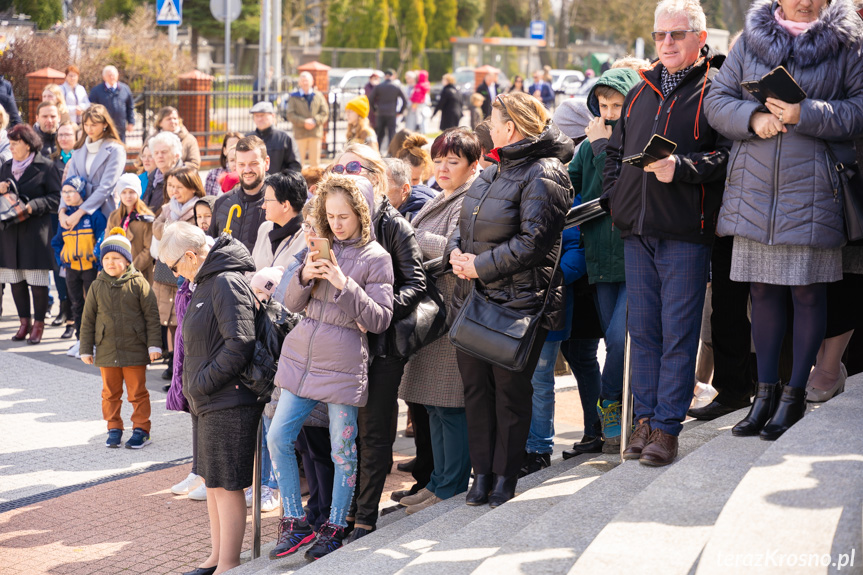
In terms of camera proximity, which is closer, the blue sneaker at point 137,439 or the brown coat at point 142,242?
the blue sneaker at point 137,439

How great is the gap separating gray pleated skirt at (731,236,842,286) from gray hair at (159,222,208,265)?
9.15ft

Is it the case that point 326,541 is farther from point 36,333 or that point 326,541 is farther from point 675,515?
point 36,333

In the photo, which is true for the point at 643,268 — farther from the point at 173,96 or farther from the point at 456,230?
the point at 173,96

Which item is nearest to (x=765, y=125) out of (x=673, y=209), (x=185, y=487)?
(x=673, y=209)

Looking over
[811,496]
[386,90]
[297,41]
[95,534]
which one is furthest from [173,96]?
[297,41]

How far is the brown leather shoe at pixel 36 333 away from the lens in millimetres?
9984

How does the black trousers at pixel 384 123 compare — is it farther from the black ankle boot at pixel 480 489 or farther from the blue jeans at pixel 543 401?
the black ankle boot at pixel 480 489

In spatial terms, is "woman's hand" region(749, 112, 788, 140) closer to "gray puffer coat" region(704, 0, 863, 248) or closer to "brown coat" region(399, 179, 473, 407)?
"gray puffer coat" region(704, 0, 863, 248)

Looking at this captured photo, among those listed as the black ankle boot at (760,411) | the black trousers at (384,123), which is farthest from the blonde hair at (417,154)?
the black trousers at (384,123)

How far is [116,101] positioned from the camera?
16328 millimetres

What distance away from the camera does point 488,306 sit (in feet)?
16.2

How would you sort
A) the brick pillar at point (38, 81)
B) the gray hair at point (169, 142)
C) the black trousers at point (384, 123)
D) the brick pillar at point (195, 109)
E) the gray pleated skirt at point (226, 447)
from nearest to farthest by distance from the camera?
the gray pleated skirt at point (226, 447) < the gray hair at point (169, 142) < the brick pillar at point (38, 81) < the brick pillar at point (195, 109) < the black trousers at point (384, 123)

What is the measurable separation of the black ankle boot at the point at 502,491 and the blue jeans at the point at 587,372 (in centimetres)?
106

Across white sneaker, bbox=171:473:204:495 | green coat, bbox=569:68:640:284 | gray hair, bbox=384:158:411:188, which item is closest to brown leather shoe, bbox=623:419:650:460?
green coat, bbox=569:68:640:284
